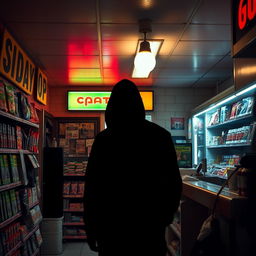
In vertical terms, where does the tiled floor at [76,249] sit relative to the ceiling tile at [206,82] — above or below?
below

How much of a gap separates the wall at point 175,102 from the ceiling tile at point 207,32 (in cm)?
294

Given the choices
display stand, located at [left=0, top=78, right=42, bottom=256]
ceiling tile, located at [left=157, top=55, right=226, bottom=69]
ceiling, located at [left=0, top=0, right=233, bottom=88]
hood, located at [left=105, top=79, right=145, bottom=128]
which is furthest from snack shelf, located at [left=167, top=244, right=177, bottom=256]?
ceiling tile, located at [left=157, top=55, right=226, bottom=69]

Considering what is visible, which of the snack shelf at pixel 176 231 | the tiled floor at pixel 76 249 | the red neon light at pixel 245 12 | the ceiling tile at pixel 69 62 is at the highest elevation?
the ceiling tile at pixel 69 62

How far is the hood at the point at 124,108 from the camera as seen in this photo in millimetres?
2139

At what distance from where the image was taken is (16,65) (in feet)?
13.2

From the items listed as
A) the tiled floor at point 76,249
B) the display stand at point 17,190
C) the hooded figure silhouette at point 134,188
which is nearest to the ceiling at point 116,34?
the display stand at point 17,190

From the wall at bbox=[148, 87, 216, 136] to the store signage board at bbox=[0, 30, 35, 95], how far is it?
3004mm

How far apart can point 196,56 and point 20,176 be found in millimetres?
2996

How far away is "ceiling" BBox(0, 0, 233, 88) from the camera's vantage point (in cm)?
327

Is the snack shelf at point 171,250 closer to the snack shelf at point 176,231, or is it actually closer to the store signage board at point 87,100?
the snack shelf at point 176,231

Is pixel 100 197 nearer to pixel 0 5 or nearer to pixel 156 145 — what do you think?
pixel 156 145

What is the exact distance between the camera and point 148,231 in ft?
6.88

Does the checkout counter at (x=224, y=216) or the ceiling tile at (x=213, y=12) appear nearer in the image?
the checkout counter at (x=224, y=216)

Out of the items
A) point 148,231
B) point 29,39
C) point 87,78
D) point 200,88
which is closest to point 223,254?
point 148,231
